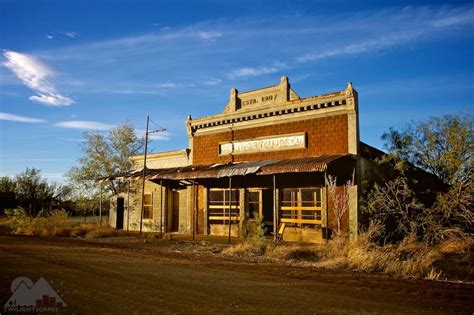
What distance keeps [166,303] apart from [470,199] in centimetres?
1092

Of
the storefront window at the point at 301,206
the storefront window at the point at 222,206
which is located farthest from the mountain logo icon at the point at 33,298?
the storefront window at the point at 222,206

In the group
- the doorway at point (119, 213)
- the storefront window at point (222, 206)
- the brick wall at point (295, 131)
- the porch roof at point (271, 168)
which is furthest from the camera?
the doorway at point (119, 213)

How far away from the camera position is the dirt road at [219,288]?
5.46 meters

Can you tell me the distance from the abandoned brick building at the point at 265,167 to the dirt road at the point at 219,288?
4.73m

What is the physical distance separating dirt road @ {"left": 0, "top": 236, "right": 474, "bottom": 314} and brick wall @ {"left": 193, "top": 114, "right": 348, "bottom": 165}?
21.7 feet

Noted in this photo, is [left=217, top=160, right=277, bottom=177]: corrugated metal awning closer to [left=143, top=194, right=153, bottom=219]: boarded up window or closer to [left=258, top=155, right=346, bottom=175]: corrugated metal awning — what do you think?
[left=258, top=155, right=346, bottom=175]: corrugated metal awning

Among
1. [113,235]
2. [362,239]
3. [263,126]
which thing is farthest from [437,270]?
[113,235]

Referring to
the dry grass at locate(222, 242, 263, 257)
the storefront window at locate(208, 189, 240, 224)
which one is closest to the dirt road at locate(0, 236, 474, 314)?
the dry grass at locate(222, 242, 263, 257)

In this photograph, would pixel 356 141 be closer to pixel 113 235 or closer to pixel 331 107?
pixel 331 107

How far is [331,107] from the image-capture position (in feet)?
48.4

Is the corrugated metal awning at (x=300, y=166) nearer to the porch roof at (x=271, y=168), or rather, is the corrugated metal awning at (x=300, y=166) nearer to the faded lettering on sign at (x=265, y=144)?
the porch roof at (x=271, y=168)

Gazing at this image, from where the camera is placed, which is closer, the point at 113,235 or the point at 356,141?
the point at 356,141

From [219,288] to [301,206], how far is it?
9298mm

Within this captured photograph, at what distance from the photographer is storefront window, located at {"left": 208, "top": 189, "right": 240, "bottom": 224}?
1774cm
